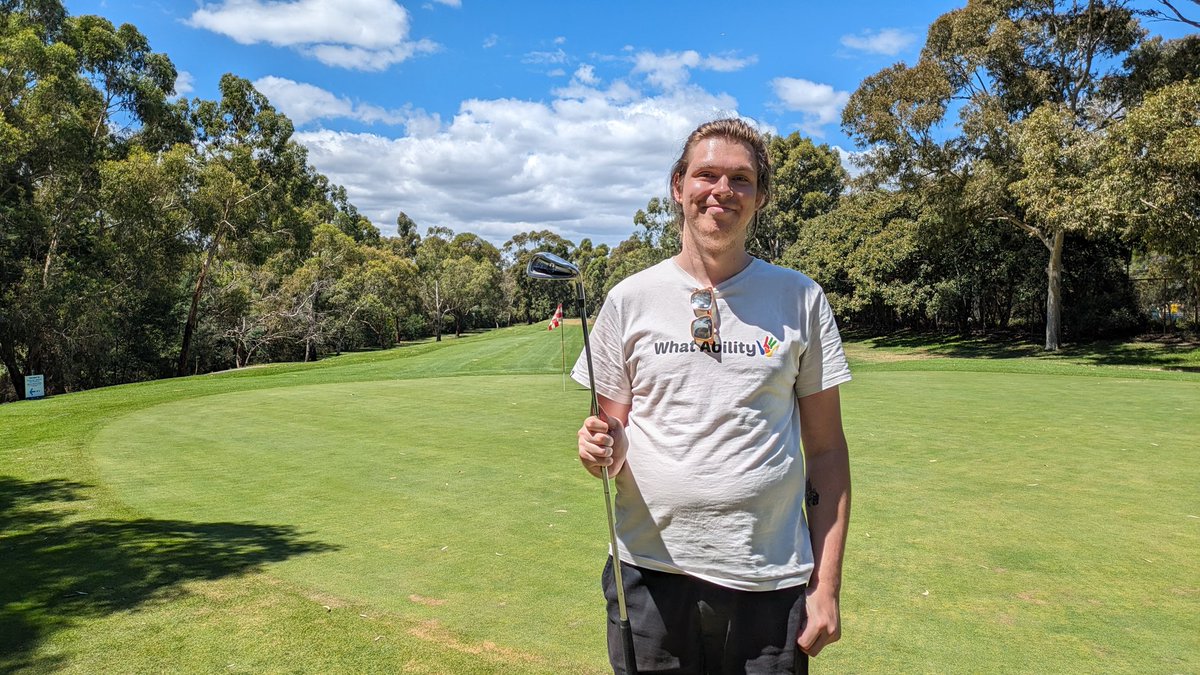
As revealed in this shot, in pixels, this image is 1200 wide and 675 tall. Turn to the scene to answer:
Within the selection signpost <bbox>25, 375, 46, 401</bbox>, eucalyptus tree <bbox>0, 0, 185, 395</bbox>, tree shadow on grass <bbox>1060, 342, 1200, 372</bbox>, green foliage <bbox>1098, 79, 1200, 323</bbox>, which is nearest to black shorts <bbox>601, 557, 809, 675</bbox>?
signpost <bbox>25, 375, 46, 401</bbox>

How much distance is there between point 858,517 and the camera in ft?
19.0

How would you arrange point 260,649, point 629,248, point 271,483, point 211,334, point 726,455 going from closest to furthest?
point 726,455, point 260,649, point 271,483, point 211,334, point 629,248

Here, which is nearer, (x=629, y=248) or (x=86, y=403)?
(x=86, y=403)

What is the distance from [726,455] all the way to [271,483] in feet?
20.9

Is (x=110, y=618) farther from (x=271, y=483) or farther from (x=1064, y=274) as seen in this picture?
(x=1064, y=274)

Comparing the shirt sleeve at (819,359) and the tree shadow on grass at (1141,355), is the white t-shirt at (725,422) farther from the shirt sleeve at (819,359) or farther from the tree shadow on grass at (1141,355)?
the tree shadow on grass at (1141,355)

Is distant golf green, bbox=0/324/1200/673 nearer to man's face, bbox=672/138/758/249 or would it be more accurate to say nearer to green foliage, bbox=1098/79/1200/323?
man's face, bbox=672/138/758/249

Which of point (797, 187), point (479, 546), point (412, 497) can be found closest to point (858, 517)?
point (479, 546)

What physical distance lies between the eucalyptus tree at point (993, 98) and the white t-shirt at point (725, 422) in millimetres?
25796

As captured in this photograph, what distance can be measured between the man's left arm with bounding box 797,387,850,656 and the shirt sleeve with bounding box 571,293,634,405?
539 mm

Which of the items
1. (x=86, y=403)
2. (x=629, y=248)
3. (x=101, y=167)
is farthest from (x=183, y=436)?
(x=629, y=248)

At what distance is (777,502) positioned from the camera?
79.0 inches

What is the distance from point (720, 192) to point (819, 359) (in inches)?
22.3

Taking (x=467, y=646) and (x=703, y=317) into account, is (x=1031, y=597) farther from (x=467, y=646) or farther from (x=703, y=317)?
(x=703, y=317)
